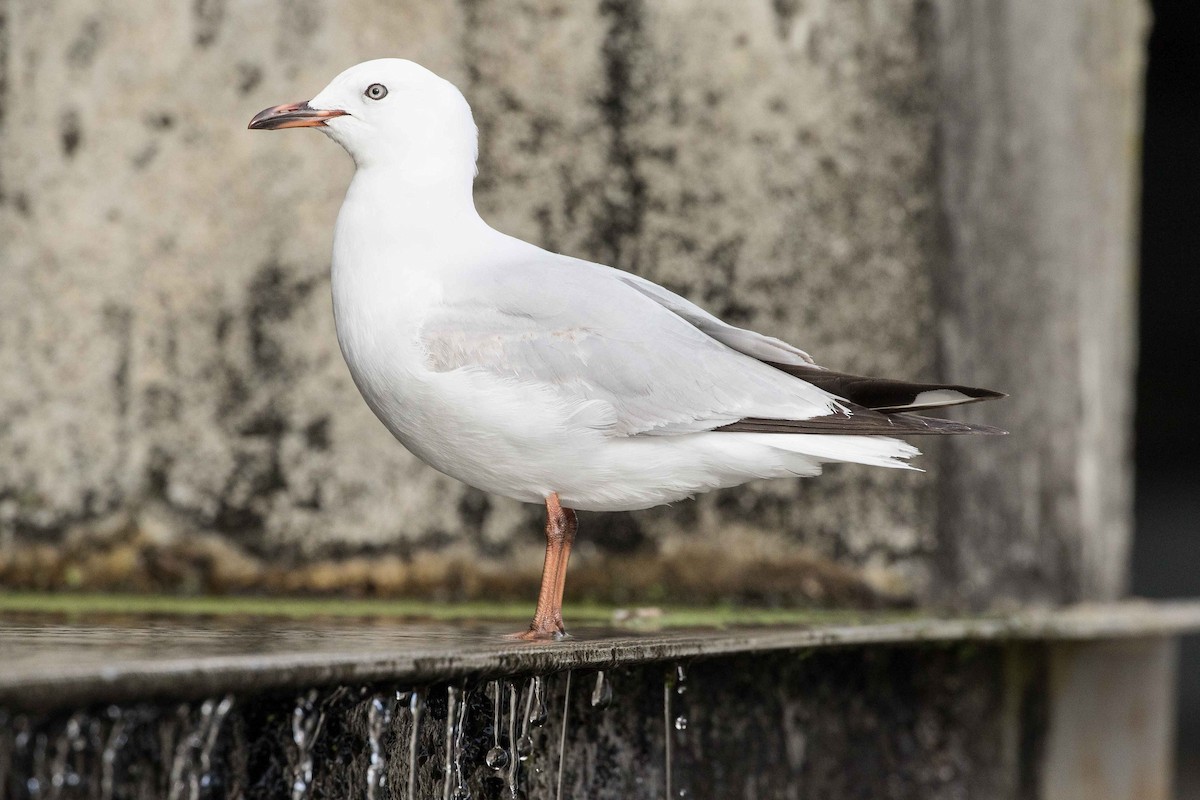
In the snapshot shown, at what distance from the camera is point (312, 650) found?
1.92 m

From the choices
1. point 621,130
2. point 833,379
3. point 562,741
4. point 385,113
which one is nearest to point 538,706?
point 562,741

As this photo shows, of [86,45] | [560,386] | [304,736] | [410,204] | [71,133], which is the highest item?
[86,45]

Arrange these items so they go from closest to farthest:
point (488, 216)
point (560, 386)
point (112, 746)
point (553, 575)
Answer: point (112, 746) → point (560, 386) → point (553, 575) → point (488, 216)

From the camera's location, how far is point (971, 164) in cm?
428

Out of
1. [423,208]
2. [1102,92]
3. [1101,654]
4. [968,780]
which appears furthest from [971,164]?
[423,208]

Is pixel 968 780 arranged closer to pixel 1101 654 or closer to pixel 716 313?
pixel 1101 654

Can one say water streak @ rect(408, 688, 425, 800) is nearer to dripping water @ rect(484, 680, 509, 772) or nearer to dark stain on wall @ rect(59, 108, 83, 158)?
dripping water @ rect(484, 680, 509, 772)

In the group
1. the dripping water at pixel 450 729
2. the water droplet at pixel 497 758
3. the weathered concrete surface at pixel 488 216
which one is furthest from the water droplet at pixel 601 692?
the weathered concrete surface at pixel 488 216

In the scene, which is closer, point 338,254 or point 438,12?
point 338,254

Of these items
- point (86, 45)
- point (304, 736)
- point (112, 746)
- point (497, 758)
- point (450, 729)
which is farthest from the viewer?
point (86, 45)

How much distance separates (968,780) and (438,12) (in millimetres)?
2640

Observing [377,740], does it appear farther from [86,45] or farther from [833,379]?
[86,45]

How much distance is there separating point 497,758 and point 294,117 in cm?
119

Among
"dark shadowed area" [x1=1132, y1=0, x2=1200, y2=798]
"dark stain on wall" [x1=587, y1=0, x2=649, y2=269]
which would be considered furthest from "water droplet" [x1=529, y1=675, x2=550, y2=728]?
"dark shadowed area" [x1=1132, y1=0, x2=1200, y2=798]
